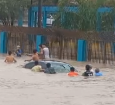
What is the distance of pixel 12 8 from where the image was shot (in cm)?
4325

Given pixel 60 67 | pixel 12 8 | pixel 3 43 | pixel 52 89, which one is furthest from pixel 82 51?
pixel 12 8

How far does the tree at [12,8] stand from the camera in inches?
1673

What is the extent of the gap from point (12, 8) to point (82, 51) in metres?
14.5

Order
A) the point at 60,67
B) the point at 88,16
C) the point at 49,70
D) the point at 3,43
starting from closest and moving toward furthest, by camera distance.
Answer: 1. the point at 49,70
2. the point at 60,67
3. the point at 88,16
4. the point at 3,43

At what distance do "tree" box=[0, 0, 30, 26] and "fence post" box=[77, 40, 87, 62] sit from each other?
13.5m

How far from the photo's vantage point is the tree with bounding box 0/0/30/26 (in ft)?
139

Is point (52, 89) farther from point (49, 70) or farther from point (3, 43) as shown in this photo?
point (3, 43)

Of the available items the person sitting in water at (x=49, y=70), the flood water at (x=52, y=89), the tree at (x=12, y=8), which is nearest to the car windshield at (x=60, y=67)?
the person sitting in water at (x=49, y=70)

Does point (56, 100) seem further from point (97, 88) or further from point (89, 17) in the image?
point (89, 17)

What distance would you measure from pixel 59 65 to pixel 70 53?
8659 millimetres

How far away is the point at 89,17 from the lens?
34219 mm

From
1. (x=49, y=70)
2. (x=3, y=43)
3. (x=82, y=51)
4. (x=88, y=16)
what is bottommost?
(x=49, y=70)

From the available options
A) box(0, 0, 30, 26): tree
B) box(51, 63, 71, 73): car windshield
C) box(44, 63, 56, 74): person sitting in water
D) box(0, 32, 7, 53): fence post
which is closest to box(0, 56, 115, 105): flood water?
box(44, 63, 56, 74): person sitting in water

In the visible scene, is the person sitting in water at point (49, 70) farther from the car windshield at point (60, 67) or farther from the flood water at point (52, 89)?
the car windshield at point (60, 67)
